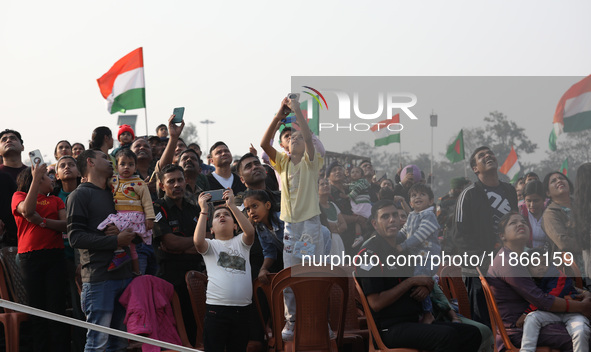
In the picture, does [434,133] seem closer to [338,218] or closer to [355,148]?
[355,148]

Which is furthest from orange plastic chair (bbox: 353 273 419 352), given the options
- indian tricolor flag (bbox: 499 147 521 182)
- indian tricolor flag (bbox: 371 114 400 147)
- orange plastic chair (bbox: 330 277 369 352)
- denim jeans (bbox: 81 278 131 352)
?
denim jeans (bbox: 81 278 131 352)

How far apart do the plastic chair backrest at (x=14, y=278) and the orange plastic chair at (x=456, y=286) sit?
12.0 feet

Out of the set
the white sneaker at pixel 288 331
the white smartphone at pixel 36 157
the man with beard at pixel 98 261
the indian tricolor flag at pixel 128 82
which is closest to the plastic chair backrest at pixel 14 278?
the white smartphone at pixel 36 157

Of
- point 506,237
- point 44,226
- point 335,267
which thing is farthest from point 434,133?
point 44,226

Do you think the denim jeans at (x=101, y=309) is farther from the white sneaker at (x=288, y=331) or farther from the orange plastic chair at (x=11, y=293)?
the white sneaker at (x=288, y=331)

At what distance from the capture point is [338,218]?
21.2ft

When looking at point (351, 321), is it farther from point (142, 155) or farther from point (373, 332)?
point (142, 155)

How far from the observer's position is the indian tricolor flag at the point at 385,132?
18.0 ft

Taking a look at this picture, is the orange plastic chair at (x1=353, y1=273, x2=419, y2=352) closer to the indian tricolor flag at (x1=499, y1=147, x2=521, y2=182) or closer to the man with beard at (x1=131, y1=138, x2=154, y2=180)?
the indian tricolor flag at (x1=499, y1=147, x2=521, y2=182)

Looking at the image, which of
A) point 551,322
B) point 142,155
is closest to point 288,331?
point 551,322

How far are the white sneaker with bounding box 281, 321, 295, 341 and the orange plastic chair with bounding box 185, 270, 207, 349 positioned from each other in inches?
27.9

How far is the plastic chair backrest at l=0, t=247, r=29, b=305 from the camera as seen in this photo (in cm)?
636

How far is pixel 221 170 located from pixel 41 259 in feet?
7.57

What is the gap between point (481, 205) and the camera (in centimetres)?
632
